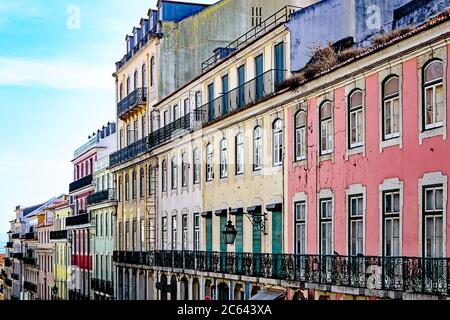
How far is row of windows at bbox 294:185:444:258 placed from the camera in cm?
1711

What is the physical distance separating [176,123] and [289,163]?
12.6 metres

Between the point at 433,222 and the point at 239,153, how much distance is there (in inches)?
484

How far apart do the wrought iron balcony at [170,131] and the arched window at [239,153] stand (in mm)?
5478

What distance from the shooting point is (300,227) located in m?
24.1

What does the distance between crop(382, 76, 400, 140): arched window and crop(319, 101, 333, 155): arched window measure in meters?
2.89

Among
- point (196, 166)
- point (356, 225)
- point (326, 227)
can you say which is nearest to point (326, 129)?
point (326, 227)

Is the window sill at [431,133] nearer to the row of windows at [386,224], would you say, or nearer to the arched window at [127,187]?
the row of windows at [386,224]

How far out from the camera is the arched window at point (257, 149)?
27156mm

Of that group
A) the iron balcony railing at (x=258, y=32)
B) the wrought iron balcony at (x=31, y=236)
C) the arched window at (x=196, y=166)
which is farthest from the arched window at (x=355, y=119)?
the wrought iron balcony at (x=31, y=236)

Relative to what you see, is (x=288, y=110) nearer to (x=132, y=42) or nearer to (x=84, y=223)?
(x=132, y=42)

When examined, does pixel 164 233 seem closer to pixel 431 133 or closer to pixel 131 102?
pixel 131 102

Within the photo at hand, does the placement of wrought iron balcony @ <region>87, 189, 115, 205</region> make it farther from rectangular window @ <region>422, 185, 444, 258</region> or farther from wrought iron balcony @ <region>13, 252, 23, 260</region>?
wrought iron balcony @ <region>13, 252, 23, 260</region>

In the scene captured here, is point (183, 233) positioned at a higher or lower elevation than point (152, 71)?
lower

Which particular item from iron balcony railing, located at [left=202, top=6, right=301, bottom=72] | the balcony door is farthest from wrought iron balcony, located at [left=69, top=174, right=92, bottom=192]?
the balcony door
